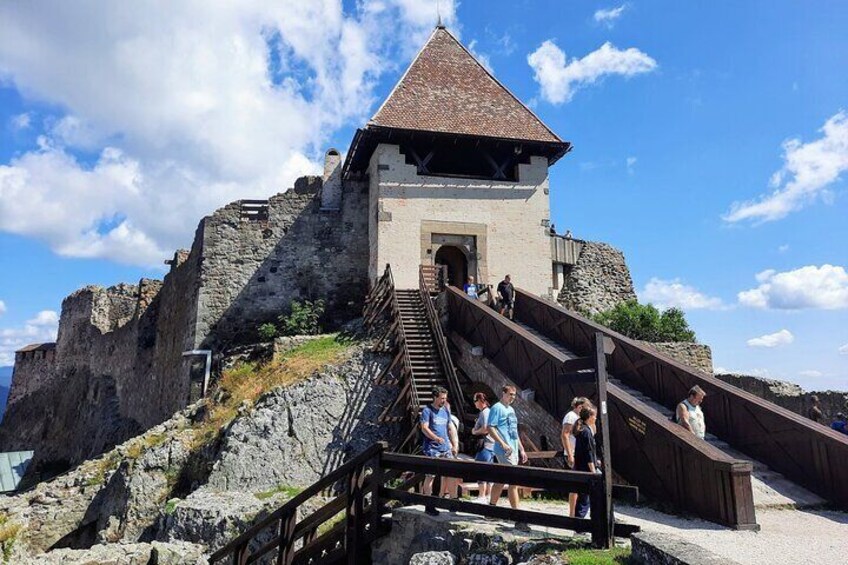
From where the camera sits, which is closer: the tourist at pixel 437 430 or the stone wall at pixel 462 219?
the tourist at pixel 437 430

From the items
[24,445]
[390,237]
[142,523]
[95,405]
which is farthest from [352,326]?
[24,445]

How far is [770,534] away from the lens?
18.8 ft

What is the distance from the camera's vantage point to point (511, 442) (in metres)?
6.69

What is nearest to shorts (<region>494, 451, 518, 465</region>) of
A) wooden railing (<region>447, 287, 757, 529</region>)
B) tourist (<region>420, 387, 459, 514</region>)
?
tourist (<region>420, 387, 459, 514</region>)

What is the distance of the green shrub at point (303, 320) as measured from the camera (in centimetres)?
1709

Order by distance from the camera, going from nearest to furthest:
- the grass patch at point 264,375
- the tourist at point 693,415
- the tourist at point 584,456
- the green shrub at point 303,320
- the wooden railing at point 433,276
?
1. the tourist at point 584,456
2. the tourist at point 693,415
3. the grass patch at point 264,375
4. the wooden railing at point 433,276
5. the green shrub at point 303,320

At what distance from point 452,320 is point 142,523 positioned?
8.12 meters

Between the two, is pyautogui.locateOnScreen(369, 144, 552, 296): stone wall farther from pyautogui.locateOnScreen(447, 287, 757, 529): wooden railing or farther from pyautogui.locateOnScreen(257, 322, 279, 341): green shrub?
pyautogui.locateOnScreen(447, 287, 757, 529): wooden railing

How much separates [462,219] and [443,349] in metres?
5.58

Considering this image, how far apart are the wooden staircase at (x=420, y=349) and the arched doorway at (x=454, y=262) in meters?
2.90

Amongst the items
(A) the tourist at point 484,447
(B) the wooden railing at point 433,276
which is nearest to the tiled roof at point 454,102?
(B) the wooden railing at point 433,276

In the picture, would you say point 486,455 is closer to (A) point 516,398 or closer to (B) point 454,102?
(A) point 516,398

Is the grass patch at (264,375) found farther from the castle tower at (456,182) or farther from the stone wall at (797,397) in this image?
the stone wall at (797,397)

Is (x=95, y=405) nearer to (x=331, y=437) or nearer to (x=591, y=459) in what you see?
(x=331, y=437)
